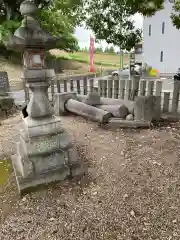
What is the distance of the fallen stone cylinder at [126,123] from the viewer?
4848 mm

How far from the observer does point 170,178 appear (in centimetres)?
313

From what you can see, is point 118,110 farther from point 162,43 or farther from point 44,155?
point 162,43

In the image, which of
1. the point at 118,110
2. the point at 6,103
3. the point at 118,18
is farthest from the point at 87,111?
the point at 6,103

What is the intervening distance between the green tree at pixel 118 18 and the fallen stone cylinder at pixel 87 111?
175cm

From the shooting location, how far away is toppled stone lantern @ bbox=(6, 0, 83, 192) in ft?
8.90

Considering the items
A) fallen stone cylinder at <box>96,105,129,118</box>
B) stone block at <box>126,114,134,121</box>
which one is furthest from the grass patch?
stone block at <box>126,114,134,121</box>

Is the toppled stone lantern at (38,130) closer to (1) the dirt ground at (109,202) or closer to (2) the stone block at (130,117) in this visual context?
(1) the dirt ground at (109,202)

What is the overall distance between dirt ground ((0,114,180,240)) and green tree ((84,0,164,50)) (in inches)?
106

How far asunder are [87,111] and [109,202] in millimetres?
2945

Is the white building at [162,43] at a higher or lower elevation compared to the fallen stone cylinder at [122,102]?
higher

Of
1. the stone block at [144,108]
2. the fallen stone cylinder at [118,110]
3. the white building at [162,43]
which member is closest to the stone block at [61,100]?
the fallen stone cylinder at [118,110]

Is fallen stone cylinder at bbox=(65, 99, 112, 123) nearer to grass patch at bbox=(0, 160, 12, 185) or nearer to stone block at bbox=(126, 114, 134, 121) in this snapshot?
stone block at bbox=(126, 114, 134, 121)

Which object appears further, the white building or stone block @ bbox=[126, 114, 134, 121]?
the white building

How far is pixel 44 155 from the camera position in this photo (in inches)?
119
